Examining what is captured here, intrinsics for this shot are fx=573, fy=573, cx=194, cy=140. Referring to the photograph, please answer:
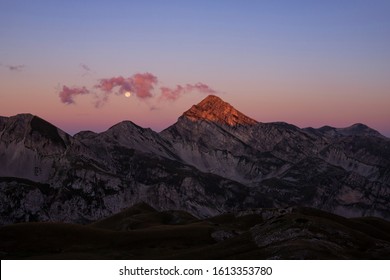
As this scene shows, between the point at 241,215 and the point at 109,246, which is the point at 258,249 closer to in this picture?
the point at 109,246

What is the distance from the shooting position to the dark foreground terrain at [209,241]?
306ft

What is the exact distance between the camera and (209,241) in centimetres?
13612

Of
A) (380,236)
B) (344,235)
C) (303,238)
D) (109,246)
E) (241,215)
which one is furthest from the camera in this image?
(241,215)

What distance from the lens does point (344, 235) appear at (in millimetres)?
106312

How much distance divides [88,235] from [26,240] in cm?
1430

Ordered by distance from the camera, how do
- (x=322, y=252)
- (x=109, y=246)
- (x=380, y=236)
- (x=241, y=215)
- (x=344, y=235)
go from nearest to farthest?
(x=322, y=252), (x=344, y=235), (x=109, y=246), (x=380, y=236), (x=241, y=215)

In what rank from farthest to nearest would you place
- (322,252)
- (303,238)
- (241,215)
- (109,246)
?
(241,215) → (109,246) → (303,238) → (322,252)

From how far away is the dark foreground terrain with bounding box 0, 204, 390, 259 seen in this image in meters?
93.4
